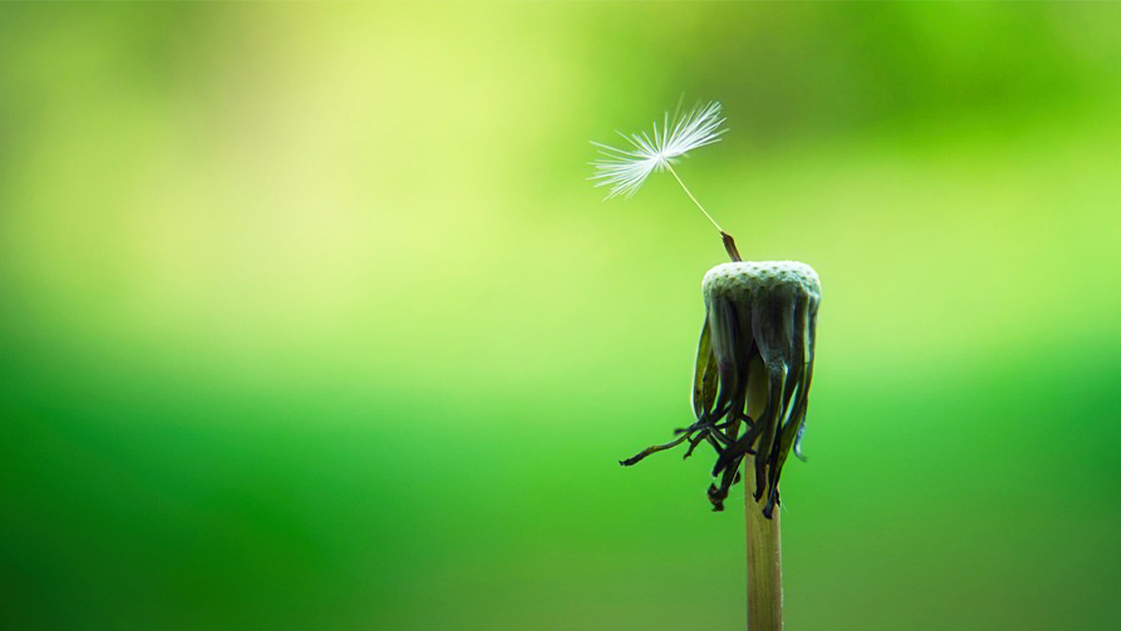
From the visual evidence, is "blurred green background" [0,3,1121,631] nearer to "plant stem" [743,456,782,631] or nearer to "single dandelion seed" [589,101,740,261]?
"single dandelion seed" [589,101,740,261]

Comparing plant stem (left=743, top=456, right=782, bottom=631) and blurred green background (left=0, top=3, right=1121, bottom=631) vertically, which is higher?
blurred green background (left=0, top=3, right=1121, bottom=631)

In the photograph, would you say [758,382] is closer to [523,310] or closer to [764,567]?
[764,567]

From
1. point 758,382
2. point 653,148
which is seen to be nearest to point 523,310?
point 653,148

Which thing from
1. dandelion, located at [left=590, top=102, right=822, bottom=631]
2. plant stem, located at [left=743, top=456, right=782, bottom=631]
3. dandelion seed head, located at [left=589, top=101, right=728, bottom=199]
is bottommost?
plant stem, located at [left=743, top=456, right=782, bottom=631]

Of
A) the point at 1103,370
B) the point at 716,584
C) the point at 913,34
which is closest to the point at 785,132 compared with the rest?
the point at 913,34

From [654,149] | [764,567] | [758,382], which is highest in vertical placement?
[654,149]

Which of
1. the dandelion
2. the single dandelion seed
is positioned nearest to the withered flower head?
the dandelion

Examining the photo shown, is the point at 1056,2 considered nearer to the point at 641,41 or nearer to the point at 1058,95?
the point at 1058,95
